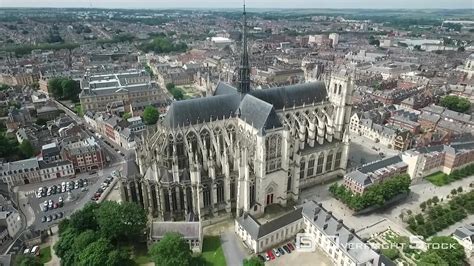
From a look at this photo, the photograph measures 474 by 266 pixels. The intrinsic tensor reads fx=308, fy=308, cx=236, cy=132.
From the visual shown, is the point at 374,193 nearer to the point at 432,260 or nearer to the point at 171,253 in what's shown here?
the point at 432,260

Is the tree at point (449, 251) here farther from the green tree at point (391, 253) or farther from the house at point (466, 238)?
the green tree at point (391, 253)

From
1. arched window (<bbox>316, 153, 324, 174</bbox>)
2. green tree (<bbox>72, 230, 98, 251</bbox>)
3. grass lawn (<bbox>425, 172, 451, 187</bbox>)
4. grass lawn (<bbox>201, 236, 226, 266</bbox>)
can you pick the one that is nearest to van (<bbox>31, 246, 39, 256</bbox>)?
green tree (<bbox>72, 230, 98, 251</bbox>)

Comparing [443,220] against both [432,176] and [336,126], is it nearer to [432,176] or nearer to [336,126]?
[432,176]

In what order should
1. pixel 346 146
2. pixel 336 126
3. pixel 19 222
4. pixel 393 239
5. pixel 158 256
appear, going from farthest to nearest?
pixel 336 126
pixel 346 146
pixel 19 222
pixel 393 239
pixel 158 256

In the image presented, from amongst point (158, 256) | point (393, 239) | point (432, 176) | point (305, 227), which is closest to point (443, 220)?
point (393, 239)

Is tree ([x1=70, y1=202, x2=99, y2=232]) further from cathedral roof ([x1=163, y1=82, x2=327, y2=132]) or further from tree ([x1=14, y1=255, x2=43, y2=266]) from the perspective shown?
cathedral roof ([x1=163, y1=82, x2=327, y2=132])

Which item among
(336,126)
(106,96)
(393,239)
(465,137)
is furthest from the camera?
(106,96)

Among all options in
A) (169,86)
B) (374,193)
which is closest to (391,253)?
(374,193)
